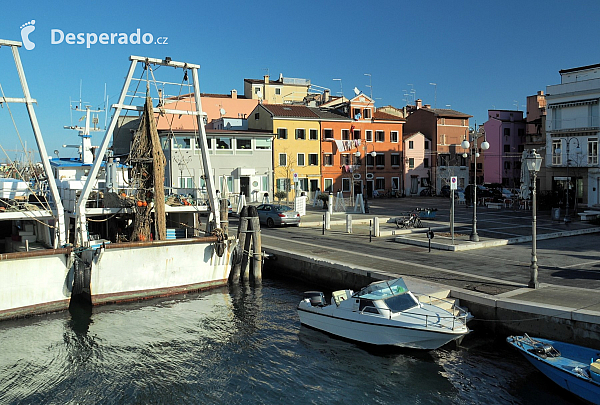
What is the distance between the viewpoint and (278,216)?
3341 cm

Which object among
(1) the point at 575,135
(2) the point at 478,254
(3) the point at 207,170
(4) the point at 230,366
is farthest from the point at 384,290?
(1) the point at 575,135

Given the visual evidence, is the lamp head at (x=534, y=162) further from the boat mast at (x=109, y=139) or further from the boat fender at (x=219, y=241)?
the boat mast at (x=109, y=139)

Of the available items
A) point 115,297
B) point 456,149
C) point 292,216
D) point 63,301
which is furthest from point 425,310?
point 456,149

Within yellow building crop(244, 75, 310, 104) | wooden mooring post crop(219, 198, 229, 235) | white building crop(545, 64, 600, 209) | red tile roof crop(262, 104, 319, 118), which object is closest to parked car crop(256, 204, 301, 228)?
wooden mooring post crop(219, 198, 229, 235)

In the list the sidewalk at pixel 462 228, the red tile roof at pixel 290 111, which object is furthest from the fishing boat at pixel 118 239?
the red tile roof at pixel 290 111

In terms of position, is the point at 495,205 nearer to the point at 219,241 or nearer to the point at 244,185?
the point at 244,185

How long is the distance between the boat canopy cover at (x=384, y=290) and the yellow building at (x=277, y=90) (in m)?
60.8

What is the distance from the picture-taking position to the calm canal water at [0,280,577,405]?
12.0 meters

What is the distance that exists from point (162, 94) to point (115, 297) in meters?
8.12

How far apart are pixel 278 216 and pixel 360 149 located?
29.2 meters

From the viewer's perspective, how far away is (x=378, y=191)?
62031 millimetres

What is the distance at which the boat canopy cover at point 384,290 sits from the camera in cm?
1474

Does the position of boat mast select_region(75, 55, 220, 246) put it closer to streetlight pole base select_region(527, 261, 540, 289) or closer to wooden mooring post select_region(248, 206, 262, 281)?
wooden mooring post select_region(248, 206, 262, 281)

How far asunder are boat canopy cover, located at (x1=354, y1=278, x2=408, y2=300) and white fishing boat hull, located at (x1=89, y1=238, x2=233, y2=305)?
7580mm
